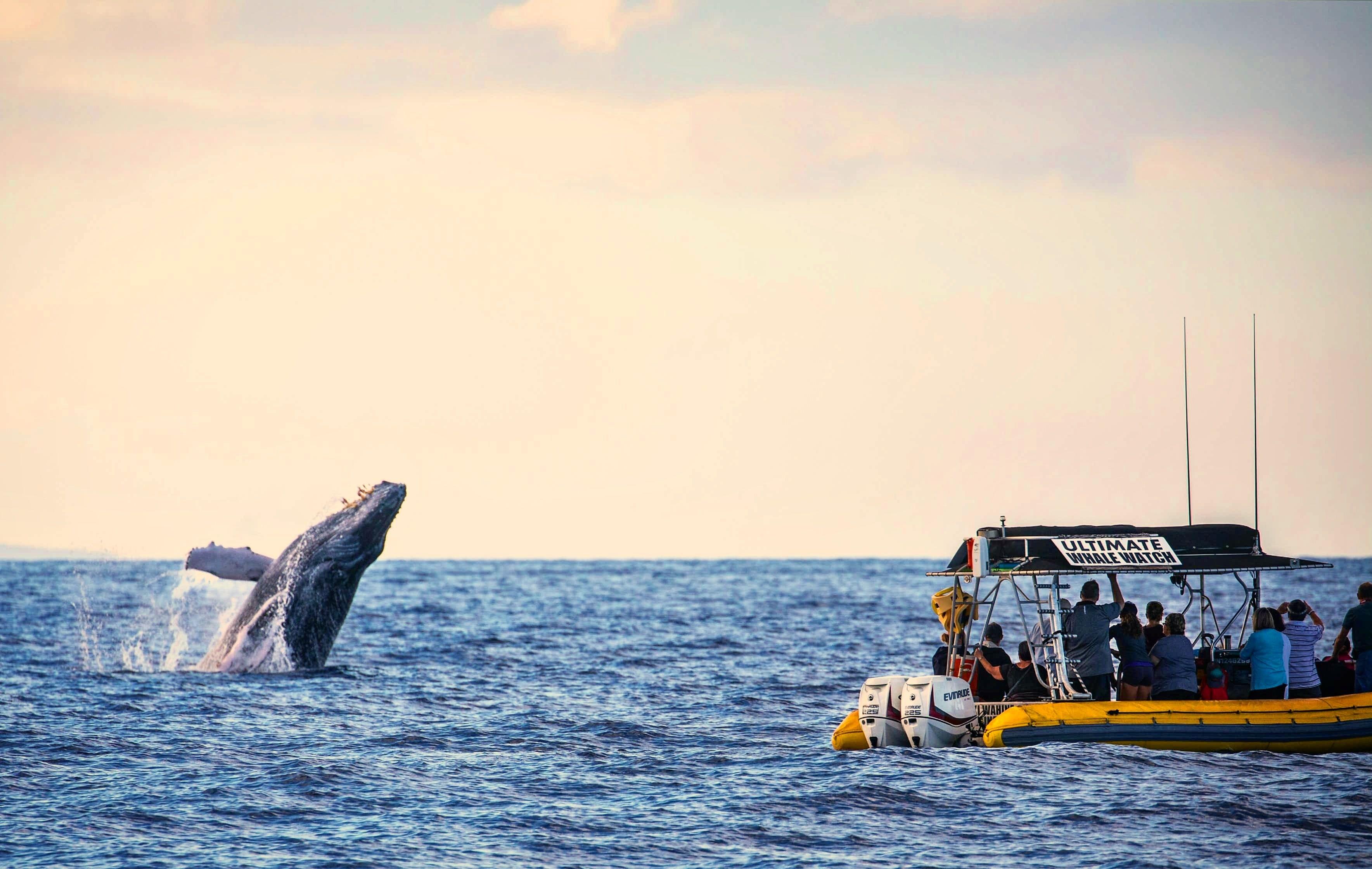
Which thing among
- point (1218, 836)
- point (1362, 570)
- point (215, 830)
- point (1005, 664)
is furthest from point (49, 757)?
point (1362, 570)

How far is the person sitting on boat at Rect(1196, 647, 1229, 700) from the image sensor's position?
16281 millimetres

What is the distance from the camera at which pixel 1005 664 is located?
648 inches

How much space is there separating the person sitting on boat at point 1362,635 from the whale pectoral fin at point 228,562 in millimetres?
14938

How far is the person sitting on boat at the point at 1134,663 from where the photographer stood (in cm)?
1606

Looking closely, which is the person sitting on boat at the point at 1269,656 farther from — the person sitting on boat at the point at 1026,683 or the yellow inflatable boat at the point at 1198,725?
the person sitting on boat at the point at 1026,683

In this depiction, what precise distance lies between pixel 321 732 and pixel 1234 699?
1142 centimetres

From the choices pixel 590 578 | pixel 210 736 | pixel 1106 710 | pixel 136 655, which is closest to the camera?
pixel 1106 710

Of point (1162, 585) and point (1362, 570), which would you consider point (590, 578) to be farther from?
point (1362, 570)

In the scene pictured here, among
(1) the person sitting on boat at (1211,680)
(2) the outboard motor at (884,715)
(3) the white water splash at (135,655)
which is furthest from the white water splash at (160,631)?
(1) the person sitting on boat at (1211,680)

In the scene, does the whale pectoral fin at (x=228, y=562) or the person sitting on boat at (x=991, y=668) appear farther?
the whale pectoral fin at (x=228, y=562)

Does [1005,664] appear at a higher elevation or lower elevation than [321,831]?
higher

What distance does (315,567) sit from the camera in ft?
70.9

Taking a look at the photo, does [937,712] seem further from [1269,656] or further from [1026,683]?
[1269,656]

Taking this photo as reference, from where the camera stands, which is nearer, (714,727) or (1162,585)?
(714,727)
